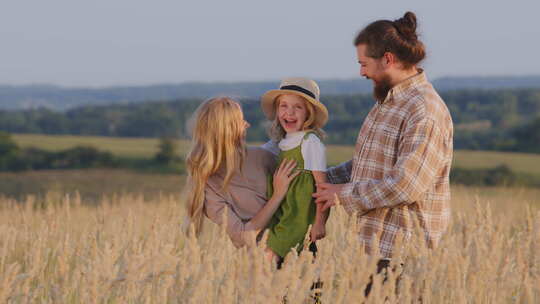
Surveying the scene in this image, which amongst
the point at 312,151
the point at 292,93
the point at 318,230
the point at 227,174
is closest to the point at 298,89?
the point at 292,93

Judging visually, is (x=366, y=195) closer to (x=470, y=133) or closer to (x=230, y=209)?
(x=230, y=209)

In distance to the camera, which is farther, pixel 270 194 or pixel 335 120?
pixel 335 120

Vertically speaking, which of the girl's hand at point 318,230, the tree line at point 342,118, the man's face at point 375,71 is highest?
the man's face at point 375,71

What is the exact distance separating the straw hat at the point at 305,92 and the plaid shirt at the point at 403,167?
0.96 ft

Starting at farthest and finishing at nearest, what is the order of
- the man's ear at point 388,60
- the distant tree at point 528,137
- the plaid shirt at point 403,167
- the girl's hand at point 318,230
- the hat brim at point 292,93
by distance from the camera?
the distant tree at point 528,137 < the hat brim at point 292,93 < the girl's hand at point 318,230 < the man's ear at point 388,60 < the plaid shirt at point 403,167

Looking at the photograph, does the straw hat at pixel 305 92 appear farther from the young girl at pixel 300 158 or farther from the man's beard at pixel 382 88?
the man's beard at pixel 382 88

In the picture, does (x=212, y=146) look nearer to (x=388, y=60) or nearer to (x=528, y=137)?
(x=388, y=60)

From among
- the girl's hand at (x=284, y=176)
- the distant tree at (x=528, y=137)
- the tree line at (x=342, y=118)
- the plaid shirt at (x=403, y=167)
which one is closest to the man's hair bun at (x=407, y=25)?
the plaid shirt at (x=403, y=167)

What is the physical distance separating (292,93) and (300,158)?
1.18 ft

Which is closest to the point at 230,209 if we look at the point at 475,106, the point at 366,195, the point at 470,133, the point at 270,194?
the point at 270,194

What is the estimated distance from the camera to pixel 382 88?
3607 millimetres

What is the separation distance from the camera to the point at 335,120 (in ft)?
210

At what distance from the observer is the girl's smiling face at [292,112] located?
388 centimetres

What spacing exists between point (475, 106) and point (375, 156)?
67848mm
